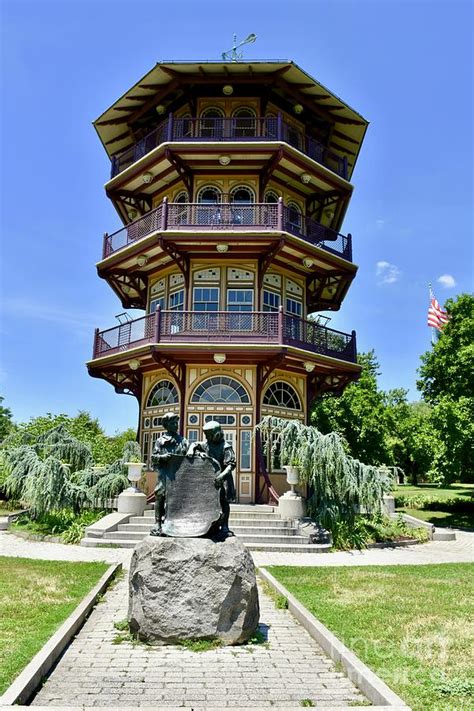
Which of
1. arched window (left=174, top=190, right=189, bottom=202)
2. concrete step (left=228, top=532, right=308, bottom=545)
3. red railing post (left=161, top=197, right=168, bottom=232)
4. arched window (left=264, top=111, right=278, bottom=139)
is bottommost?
concrete step (left=228, top=532, right=308, bottom=545)

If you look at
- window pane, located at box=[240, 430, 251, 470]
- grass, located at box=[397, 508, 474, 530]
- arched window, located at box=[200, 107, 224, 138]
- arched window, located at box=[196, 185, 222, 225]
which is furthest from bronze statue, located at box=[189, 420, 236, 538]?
grass, located at box=[397, 508, 474, 530]

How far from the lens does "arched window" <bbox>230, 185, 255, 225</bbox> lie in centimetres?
1983

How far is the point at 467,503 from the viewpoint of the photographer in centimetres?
2770

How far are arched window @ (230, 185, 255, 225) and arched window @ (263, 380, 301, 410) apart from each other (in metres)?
6.03

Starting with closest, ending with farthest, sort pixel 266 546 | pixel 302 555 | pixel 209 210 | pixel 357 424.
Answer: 1. pixel 302 555
2. pixel 266 546
3. pixel 209 210
4. pixel 357 424

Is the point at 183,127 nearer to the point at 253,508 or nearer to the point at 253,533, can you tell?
the point at 253,508

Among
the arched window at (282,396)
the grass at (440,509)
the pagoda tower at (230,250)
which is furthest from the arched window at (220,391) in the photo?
the grass at (440,509)

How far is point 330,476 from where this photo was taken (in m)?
15.8

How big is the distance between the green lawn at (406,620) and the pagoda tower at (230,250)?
7.22 m

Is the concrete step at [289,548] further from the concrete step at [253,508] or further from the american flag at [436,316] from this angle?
the american flag at [436,316]

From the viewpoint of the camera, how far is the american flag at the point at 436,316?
79.0 feet

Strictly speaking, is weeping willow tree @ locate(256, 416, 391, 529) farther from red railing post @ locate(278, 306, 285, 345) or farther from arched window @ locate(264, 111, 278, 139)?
arched window @ locate(264, 111, 278, 139)

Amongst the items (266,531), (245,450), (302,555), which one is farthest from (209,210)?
(302,555)

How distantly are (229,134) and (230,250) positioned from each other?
467 centimetres
